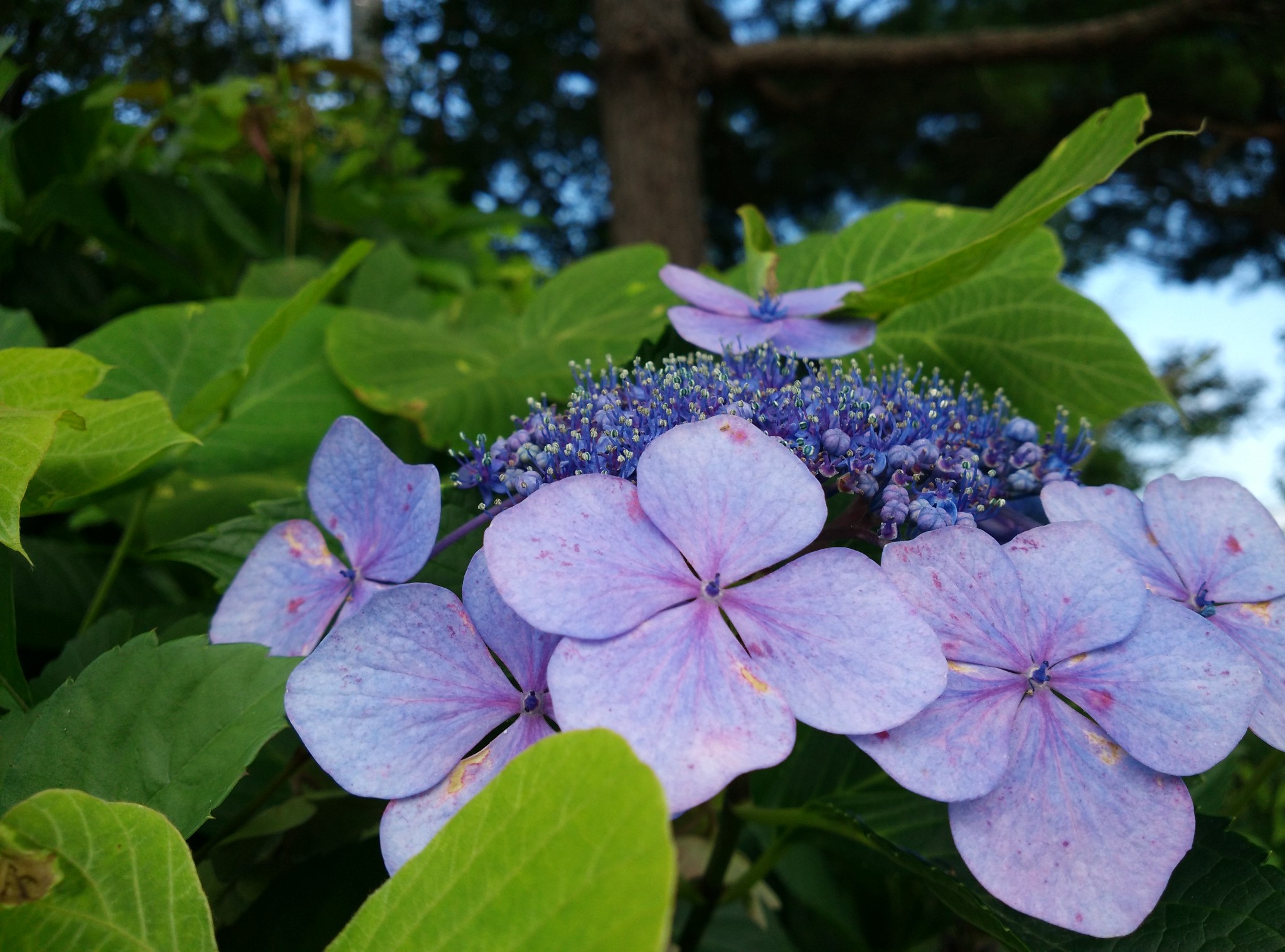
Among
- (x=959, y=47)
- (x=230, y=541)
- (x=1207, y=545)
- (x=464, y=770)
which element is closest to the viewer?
(x=464, y=770)

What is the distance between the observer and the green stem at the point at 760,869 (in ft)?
2.31

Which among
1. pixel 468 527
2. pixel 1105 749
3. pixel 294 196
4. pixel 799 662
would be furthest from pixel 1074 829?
pixel 294 196

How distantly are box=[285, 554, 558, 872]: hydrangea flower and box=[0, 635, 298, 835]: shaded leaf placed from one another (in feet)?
0.14

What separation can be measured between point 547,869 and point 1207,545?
0.43 metres

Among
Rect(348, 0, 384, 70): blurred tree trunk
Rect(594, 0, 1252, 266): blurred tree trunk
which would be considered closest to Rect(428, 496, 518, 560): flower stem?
Rect(594, 0, 1252, 266): blurred tree trunk

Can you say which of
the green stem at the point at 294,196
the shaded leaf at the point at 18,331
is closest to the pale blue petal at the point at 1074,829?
the shaded leaf at the point at 18,331

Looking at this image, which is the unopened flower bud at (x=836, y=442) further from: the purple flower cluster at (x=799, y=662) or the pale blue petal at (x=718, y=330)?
the pale blue petal at (x=718, y=330)

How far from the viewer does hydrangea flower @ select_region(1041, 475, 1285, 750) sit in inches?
19.8

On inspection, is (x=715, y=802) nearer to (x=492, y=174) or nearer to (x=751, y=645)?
(x=751, y=645)

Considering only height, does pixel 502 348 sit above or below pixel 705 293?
below

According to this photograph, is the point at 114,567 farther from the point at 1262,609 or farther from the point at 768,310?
the point at 1262,609

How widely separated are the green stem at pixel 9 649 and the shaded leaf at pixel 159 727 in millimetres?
64

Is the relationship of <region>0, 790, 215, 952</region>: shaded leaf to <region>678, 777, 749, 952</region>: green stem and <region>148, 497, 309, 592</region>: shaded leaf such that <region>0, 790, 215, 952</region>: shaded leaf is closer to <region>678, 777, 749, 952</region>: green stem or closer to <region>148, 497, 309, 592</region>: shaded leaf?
<region>148, 497, 309, 592</region>: shaded leaf

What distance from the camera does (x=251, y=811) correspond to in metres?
0.57
